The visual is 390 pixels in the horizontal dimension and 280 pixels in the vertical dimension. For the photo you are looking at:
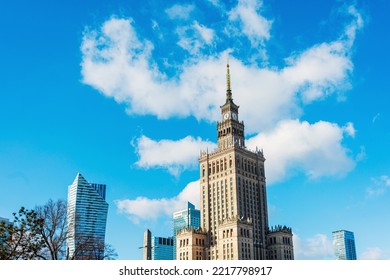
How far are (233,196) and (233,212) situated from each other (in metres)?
5.48

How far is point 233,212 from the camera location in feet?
482

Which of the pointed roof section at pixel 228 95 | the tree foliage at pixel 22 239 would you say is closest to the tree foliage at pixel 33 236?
the tree foliage at pixel 22 239

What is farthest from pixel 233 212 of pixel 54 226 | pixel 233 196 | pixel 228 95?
pixel 54 226

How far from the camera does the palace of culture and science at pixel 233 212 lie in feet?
465

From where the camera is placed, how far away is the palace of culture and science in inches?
5586

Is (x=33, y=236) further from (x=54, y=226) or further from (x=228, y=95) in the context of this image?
(x=228, y=95)

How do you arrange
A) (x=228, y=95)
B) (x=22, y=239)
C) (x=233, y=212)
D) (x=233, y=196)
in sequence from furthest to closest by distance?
(x=228, y=95)
(x=233, y=196)
(x=233, y=212)
(x=22, y=239)

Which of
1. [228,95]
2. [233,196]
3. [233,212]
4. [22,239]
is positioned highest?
[228,95]

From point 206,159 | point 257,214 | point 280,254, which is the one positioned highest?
point 206,159
